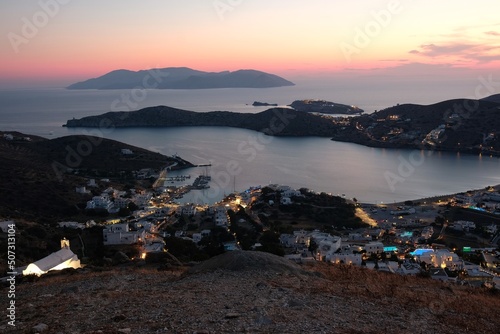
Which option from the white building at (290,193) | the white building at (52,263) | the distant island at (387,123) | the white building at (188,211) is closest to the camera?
the white building at (52,263)

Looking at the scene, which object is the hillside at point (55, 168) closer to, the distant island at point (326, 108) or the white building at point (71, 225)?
the white building at point (71, 225)

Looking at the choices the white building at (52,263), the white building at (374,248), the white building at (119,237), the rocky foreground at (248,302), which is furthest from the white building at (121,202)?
the rocky foreground at (248,302)

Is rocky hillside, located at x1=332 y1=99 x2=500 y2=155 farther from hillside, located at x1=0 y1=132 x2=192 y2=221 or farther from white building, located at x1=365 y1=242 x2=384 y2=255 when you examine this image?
white building, located at x1=365 y1=242 x2=384 y2=255

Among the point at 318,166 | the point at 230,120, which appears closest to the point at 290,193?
the point at 318,166

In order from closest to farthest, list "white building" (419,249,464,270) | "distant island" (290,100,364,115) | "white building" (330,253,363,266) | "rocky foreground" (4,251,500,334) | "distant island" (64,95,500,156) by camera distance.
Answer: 1. "rocky foreground" (4,251,500,334)
2. "white building" (419,249,464,270)
3. "white building" (330,253,363,266)
4. "distant island" (64,95,500,156)
5. "distant island" (290,100,364,115)

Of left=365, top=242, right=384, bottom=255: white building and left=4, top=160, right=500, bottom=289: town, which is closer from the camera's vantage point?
left=4, top=160, right=500, bottom=289: town

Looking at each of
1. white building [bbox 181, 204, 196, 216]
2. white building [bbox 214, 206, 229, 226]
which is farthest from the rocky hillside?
white building [bbox 214, 206, 229, 226]

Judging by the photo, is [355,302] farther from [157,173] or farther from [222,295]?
[157,173]

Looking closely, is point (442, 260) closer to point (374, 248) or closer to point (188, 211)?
point (374, 248)
